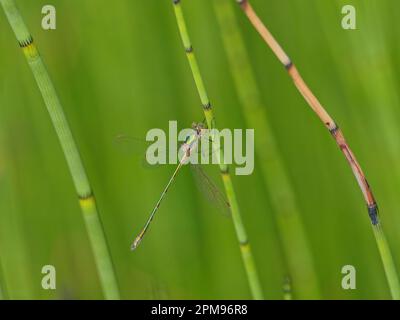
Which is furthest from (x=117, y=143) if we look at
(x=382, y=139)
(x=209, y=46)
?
(x=382, y=139)

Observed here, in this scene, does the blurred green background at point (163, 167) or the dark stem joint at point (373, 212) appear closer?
the dark stem joint at point (373, 212)

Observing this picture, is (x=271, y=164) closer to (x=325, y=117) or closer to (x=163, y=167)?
(x=163, y=167)

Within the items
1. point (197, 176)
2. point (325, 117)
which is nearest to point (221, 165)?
point (325, 117)

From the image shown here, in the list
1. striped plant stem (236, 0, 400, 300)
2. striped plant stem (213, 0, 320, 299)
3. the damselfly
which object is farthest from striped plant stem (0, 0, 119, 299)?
striped plant stem (213, 0, 320, 299)

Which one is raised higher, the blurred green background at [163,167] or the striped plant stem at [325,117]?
the blurred green background at [163,167]

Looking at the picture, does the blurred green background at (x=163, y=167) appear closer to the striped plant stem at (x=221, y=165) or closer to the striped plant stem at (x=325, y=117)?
the striped plant stem at (x=221, y=165)

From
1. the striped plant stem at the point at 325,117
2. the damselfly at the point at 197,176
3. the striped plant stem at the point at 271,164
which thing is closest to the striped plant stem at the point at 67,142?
the damselfly at the point at 197,176
